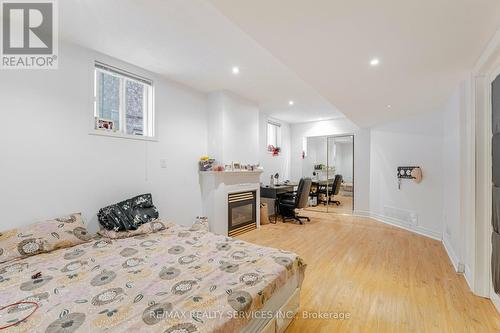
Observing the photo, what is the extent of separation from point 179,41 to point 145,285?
95.5 inches

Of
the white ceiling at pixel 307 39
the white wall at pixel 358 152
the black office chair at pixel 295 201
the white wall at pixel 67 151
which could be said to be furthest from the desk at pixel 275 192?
the white ceiling at pixel 307 39

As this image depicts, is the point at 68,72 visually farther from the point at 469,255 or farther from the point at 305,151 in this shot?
the point at 305,151

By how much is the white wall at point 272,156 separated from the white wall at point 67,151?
2711 millimetres

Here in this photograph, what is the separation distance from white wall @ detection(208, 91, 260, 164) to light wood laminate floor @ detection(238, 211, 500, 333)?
5.26ft

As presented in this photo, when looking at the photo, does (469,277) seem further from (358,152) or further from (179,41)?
(179,41)

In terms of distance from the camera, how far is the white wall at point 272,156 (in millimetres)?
5852

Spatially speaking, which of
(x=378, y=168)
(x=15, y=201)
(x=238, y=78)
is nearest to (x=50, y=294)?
(x=15, y=201)

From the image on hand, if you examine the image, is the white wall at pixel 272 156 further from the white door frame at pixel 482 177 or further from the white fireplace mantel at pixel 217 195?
the white door frame at pixel 482 177

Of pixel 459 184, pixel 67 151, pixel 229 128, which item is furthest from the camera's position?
pixel 229 128

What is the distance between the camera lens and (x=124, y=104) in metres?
3.20

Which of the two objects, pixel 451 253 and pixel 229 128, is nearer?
pixel 451 253

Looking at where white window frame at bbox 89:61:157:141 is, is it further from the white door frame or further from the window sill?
the white door frame

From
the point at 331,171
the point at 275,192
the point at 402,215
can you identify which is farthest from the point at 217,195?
the point at 402,215

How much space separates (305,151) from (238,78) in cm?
400
